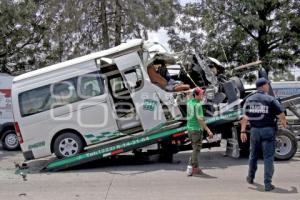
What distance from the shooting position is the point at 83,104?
11.3 metres

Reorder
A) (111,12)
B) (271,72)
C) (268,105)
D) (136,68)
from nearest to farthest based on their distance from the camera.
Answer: (268,105) < (136,68) < (111,12) < (271,72)

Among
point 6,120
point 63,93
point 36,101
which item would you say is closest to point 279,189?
point 63,93

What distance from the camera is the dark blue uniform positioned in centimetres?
806

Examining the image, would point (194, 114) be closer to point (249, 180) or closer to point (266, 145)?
point (249, 180)

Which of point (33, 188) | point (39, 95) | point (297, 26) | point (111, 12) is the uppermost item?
point (111, 12)

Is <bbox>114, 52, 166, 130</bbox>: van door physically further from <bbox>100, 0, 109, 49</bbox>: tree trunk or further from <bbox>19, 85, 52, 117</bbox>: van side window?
<bbox>100, 0, 109, 49</bbox>: tree trunk

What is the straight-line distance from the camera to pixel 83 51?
21375mm

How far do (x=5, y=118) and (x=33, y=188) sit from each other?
7852 mm

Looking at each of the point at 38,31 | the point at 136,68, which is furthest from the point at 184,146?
the point at 38,31

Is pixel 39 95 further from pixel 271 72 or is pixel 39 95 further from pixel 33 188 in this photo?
pixel 271 72

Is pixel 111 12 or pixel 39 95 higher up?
pixel 111 12

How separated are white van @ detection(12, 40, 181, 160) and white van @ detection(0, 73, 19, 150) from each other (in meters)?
4.34

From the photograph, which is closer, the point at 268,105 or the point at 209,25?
the point at 268,105

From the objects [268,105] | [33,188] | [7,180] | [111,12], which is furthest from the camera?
[111,12]
